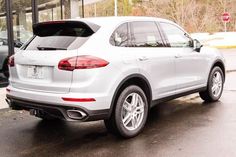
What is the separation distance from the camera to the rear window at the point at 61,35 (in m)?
5.30

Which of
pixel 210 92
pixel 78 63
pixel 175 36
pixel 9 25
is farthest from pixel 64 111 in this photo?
pixel 9 25

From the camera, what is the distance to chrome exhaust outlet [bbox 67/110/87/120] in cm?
501

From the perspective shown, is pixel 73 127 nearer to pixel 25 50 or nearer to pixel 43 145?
pixel 43 145

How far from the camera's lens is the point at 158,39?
6.33 metres

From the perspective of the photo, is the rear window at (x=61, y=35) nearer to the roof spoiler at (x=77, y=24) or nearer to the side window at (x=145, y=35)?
the roof spoiler at (x=77, y=24)

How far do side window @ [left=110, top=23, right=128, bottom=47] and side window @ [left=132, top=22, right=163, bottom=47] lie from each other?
156mm

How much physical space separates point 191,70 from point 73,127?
2276 mm

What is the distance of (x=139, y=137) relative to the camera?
568cm

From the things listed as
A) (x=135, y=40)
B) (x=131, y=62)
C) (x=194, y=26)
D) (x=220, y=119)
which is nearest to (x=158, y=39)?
(x=135, y=40)

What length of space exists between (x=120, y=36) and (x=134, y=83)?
70cm

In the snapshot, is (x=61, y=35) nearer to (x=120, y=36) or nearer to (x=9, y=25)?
(x=120, y=36)

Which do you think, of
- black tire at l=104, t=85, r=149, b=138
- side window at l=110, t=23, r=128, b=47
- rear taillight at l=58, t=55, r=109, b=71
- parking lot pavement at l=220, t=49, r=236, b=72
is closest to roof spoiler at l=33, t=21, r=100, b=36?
→ side window at l=110, t=23, r=128, b=47

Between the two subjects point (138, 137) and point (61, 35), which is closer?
point (61, 35)

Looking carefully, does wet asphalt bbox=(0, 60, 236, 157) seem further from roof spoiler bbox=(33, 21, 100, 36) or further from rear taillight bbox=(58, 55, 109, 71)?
roof spoiler bbox=(33, 21, 100, 36)
